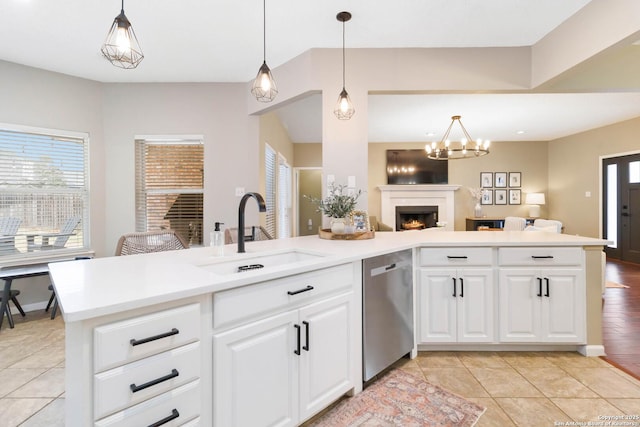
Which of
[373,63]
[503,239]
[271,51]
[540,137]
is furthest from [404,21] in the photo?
[540,137]

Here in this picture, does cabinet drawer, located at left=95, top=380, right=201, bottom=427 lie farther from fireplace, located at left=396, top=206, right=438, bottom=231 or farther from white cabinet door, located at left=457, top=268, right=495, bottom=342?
fireplace, located at left=396, top=206, right=438, bottom=231

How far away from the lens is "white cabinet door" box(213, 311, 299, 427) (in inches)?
45.4

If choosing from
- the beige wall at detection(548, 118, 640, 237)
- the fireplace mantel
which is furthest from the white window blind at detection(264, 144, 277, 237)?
the beige wall at detection(548, 118, 640, 237)

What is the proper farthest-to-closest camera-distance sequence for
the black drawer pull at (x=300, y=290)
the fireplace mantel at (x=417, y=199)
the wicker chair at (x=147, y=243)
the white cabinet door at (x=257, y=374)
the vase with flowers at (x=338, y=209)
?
the fireplace mantel at (x=417, y=199) → the vase with flowers at (x=338, y=209) → the wicker chair at (x=147, y=243) → the black drawer pull at (x=300, y=290) → the white cabinet door at (x=257, y=374)

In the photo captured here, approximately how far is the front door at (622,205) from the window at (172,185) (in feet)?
23.5

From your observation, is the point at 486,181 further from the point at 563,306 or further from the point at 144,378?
the point at 144,378

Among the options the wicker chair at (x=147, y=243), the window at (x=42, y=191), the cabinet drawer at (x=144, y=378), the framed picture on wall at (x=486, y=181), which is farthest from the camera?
the framed picture on wall at (x=486, y=181)

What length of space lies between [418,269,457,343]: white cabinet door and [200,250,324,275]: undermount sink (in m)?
0.97

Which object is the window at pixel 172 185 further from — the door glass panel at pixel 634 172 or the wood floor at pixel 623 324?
the door glass panel at pixel 634 172

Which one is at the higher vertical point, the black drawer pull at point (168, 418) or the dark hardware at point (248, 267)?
the dark hardware at point (248, 267)

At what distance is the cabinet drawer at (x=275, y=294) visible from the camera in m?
1.16

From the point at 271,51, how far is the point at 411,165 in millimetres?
5246

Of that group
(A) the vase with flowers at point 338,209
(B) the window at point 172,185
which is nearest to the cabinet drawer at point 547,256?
(A) the vase with flowers at point 338,209

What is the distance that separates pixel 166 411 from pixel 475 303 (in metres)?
2.08
